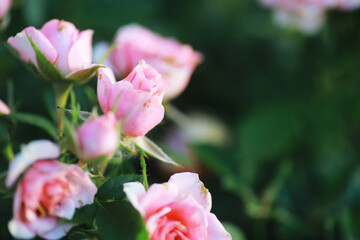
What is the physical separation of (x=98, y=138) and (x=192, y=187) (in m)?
0.14

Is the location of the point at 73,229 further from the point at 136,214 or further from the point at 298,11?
the point at 298,11

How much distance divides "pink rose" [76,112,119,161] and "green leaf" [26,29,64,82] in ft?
0.49

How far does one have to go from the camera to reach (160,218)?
0.53 metres

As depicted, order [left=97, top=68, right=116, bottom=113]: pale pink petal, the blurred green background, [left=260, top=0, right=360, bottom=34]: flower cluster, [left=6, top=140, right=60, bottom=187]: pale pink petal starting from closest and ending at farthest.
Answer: [left=6, top=140, right=60, bottom=187]: pale pink petal, [left=97, top=68, right=116, bottom=113]: pale pink petal, the blurred green background, [left=260, top=0, right=360, bottom=34]: flower cluster

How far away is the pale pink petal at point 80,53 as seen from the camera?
0.61 metres

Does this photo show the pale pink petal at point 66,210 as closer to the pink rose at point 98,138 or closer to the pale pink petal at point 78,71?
the pink rose at point 98,138

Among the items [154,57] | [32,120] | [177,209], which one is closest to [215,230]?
[177,209]

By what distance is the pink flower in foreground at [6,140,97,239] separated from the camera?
1.51 ft

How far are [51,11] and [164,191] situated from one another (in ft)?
2.63

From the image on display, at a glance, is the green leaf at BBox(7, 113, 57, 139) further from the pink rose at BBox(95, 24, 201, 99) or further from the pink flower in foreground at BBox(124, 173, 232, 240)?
Result: the pink rose at BBox(95, 24, 201, 99)

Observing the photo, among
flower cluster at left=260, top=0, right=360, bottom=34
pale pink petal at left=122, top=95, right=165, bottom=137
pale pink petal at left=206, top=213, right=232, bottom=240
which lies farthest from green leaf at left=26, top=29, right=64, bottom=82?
flower cluster at left=260, top=0, right=360, bottom=34

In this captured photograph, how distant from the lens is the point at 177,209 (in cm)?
53

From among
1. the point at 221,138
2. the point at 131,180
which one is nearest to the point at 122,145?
the point at 131,180

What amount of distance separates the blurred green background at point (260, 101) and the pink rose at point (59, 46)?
0.11 m
